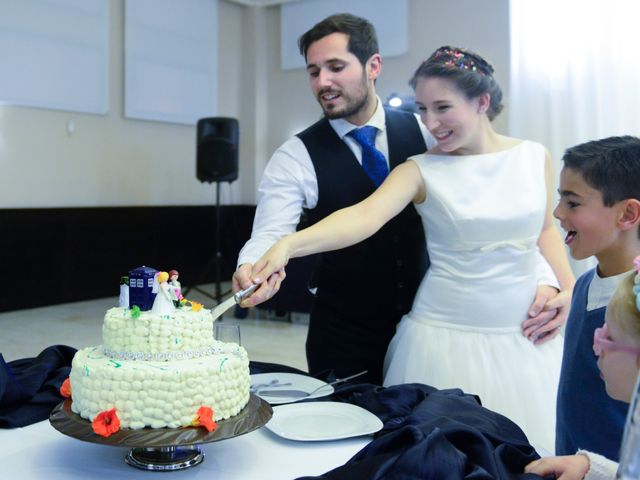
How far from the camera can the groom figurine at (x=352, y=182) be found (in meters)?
2.11

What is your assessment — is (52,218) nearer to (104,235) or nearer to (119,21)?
(104,235)

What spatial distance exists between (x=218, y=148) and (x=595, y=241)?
5542 millimetres

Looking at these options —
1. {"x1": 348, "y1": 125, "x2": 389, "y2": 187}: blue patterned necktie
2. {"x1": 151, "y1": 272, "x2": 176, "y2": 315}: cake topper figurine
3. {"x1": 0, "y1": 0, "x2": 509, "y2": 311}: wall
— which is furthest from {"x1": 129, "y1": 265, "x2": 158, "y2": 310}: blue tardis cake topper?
{"x1": 0, "y1": 0, "x2": 509, "y2": 311}: wall

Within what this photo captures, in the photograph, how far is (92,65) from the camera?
6.73 m

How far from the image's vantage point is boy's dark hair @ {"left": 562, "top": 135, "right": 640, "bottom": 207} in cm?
146

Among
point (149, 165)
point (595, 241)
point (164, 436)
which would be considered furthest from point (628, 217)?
point (149, 165)

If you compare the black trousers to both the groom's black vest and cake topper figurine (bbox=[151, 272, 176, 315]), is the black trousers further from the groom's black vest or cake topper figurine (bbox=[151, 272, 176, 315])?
cake topper figurine (bbox=[151, 272, 176, 315])

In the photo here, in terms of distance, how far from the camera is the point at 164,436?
1097 mm

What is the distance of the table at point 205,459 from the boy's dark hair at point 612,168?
2.30 feet

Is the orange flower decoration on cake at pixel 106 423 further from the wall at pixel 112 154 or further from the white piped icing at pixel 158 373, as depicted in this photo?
the wall at pixel 112 154

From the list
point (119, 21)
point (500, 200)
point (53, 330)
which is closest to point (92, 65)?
point (119, 21)

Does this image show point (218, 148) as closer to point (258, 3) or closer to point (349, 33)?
point (258, 3)

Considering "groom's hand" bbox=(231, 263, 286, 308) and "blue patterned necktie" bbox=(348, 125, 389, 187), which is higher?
"blue patterned necktie" bbox=(348, 125, 389, 187)

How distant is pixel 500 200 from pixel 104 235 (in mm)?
5543
